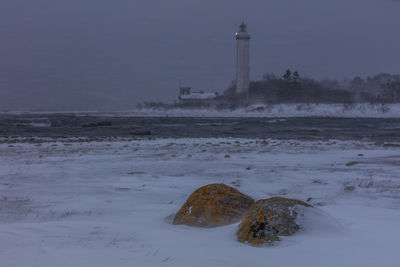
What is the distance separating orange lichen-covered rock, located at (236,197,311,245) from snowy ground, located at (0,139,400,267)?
84 mm

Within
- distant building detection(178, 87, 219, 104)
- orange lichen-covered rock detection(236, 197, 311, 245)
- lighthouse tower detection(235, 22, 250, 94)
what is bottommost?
orange lichen-covered rock detection(236, 197, 311, 245)

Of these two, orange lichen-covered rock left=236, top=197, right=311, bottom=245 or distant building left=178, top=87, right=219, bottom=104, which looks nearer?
orange lichen-covered rock left=236, top=197, right=311, bottom=245

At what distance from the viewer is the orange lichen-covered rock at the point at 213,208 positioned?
Answer: 3.07 m

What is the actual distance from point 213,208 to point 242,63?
63.3 meters

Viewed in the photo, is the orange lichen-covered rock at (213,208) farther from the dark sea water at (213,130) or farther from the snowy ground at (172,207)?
the dark sea water at (213,130)

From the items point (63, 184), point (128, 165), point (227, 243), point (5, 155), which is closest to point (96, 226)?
point (227, 243)

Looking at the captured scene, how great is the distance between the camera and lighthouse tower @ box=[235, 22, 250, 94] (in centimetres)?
6438

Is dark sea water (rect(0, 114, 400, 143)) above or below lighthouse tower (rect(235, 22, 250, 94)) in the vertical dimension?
below

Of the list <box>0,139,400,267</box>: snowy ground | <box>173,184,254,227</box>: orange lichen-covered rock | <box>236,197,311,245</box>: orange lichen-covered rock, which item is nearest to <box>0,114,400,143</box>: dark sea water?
<box>0,139,400,267</box>: snowy ground

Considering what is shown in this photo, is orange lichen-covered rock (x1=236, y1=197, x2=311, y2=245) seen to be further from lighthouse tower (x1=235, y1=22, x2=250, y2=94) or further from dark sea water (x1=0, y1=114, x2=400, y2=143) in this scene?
lighthouse tower (x1=235, y1=22, x2=250, y2=94)

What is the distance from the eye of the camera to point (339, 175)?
206 inches

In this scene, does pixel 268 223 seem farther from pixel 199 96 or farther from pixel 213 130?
pixel 199 96

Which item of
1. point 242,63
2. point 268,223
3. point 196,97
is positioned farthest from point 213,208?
point 196,97

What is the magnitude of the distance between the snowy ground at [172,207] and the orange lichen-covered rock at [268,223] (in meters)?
0.08
